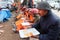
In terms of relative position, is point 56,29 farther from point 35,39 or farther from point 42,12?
point 35,39

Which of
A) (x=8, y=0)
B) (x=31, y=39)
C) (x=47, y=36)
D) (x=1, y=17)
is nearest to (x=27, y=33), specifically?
(x=31, y=39)

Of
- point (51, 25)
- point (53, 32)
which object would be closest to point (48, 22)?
point (51, 25)

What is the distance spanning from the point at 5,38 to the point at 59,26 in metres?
3.21

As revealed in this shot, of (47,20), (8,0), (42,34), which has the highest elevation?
(47,20)

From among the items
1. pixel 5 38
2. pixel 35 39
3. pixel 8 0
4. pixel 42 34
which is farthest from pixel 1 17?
pixel 8 0

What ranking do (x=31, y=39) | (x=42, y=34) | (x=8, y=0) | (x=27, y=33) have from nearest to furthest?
(x=42, y=34) < (x=27, y=33) < (x=31, y=39) < (x=8, y=0)

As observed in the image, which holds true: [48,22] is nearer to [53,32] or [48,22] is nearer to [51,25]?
[51,25]

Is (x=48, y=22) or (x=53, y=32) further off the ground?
(x=48, y=22)

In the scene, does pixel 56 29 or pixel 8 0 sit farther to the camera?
pixel 8 0

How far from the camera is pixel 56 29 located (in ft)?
A: 8.30

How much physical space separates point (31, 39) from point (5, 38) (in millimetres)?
2342

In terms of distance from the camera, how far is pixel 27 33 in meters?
3.04

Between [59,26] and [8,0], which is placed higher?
[59,26]

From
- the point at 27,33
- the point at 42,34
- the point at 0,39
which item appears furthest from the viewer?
the point at 0,39
